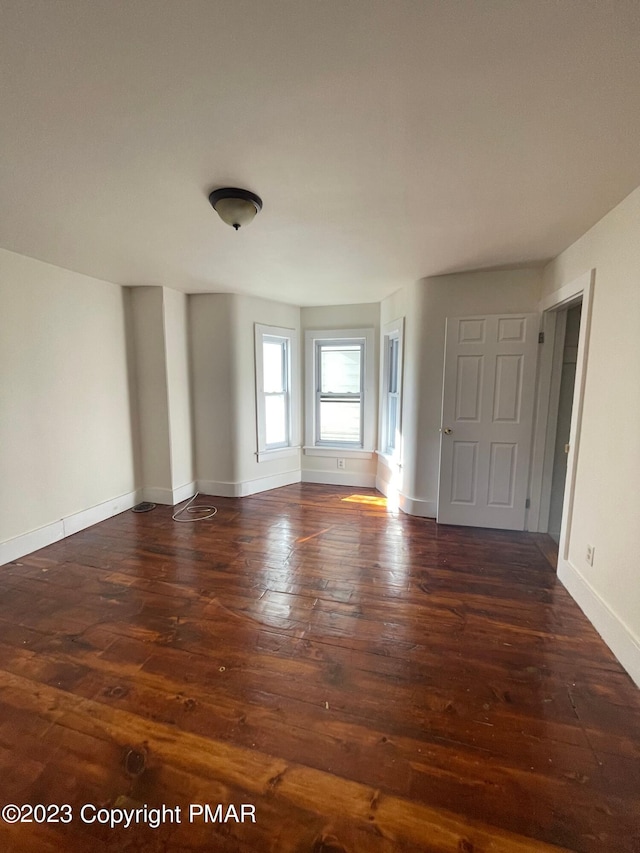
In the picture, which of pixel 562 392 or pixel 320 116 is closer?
pixel 320 116

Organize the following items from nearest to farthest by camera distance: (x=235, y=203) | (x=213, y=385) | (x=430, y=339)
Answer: (x=235, y=203)
(x=430, y=339)
(x=213, y=385)

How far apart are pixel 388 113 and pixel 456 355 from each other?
2386 millimetres

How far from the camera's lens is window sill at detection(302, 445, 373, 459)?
191 inches

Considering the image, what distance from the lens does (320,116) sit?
1321mm

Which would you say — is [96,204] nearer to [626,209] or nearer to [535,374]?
[626,209]

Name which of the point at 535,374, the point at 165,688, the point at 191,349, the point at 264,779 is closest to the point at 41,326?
the point at 191,349

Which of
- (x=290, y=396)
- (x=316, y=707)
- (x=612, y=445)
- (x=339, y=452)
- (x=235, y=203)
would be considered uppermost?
(x=235, y=203)

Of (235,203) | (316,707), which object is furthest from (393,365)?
(316,707)

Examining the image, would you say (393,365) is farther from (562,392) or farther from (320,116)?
(320,116)

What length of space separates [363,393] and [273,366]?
124 cm

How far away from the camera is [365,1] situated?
0.93 meters

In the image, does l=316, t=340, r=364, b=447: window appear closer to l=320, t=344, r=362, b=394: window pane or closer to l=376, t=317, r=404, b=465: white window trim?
l=320, t=344, r=362, b=394: window pane

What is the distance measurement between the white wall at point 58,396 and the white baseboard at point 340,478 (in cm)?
227

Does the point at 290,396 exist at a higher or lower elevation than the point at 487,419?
higher
